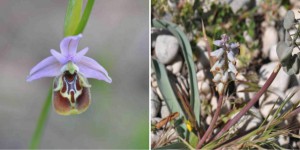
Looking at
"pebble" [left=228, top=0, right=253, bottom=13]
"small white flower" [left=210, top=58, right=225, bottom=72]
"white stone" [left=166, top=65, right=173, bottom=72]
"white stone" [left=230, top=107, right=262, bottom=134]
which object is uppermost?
"pebble" [left=228, top=0, right=253, bottom=13]

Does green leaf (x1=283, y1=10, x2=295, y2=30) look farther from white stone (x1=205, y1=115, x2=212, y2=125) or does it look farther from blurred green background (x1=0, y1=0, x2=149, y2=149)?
blurred green background (x1=0, y1=0, x2=149, y2=149)

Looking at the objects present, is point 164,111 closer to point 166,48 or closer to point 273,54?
point 166,48

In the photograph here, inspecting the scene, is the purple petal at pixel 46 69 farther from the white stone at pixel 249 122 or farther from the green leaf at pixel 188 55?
the white stone at pixel 249 122

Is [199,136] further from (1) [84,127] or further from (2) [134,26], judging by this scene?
(2) [134,26]

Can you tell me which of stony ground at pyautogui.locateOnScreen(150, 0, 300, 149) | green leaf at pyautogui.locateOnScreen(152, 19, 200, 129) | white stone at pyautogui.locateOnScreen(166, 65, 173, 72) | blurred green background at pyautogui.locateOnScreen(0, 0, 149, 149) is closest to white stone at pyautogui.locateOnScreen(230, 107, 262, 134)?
stony ground at pyautogui.locateOnScreen(150, 0, 300, 149)

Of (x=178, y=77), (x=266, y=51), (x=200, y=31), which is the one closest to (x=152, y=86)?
(x=178, y=77)
